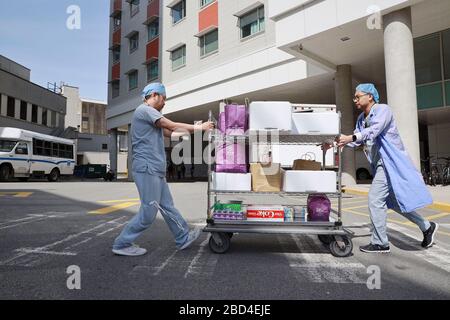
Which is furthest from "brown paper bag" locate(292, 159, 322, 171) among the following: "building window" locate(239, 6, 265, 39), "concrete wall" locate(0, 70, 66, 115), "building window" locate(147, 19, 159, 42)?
"concrete wall" locate(0, 70, 66, 115)

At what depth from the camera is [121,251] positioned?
3.90 metres

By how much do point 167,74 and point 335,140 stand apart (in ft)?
72.3

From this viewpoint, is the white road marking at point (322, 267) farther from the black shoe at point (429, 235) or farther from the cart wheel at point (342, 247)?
the black shoe at point (429, 235)

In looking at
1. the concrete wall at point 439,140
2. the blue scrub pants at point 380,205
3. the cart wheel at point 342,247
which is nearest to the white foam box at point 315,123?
the blue scrub pants at point 380,205

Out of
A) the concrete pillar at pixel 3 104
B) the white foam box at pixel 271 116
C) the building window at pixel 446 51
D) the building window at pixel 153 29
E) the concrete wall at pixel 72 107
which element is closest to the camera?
the white foam box at pixel 271 116

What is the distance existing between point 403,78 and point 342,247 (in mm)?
8033

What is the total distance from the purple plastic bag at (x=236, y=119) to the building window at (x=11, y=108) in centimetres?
3079

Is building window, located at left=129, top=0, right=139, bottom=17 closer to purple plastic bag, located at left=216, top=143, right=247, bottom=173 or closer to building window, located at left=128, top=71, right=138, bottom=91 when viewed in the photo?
building window, located at left=128, top=71, right=138, bottom=91

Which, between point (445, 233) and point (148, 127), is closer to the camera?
point (148, 127)

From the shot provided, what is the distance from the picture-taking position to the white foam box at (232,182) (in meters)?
4.14

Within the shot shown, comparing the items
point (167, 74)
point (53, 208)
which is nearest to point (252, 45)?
point (167, 74)

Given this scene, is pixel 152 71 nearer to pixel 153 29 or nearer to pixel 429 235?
pixel 153 29

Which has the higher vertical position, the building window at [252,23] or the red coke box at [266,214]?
the building window at [252,23]
